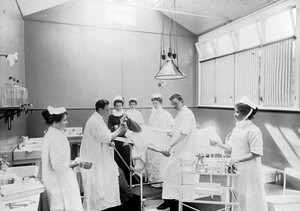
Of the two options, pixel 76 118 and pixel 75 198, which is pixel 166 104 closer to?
pixel 76 118

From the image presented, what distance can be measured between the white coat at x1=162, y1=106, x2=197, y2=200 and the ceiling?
2.83 meters

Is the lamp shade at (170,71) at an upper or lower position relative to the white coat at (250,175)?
Answer: upper

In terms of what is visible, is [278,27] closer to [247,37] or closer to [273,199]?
[247,37]

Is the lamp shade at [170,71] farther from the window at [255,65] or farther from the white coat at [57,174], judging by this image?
the white coat at [57,174]

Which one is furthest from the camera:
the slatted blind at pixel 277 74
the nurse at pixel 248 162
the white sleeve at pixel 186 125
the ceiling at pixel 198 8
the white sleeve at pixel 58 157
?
the ceiling at pixel 198 8

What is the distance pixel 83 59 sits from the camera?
5.91 m

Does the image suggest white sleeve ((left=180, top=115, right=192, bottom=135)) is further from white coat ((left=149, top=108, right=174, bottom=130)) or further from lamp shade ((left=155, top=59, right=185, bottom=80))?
white coat ((left=149, top=108, right=174, bottom=130))

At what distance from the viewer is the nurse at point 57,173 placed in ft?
Answer: 7.73

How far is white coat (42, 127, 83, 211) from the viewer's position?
235 centimetres

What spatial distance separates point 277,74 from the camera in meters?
4.50

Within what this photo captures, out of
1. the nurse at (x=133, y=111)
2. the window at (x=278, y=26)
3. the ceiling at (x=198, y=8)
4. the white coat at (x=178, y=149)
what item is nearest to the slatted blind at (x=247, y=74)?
the window at (x=278, y=26)

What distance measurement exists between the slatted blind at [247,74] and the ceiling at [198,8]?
34.5 inches

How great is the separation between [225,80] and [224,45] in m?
0.86

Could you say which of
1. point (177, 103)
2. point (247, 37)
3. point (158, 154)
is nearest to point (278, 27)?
point (247, 37)
